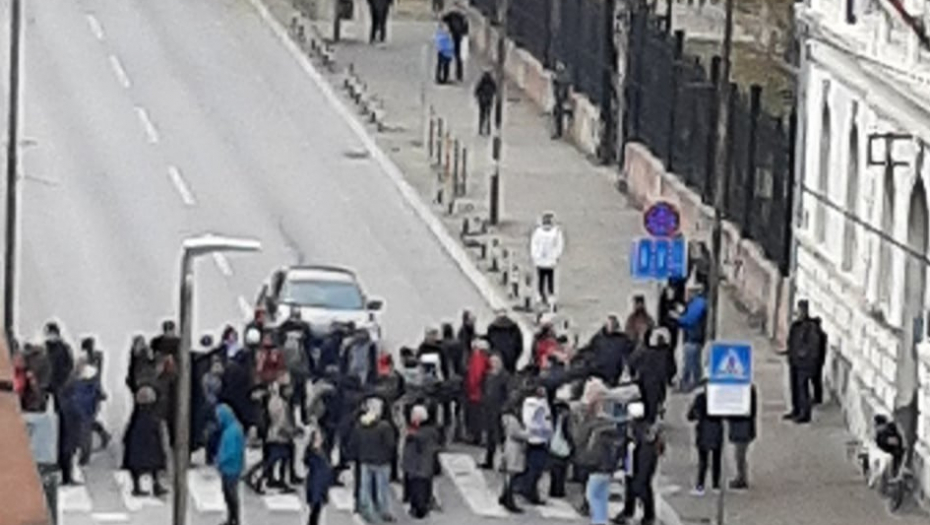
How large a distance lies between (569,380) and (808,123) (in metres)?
9.25

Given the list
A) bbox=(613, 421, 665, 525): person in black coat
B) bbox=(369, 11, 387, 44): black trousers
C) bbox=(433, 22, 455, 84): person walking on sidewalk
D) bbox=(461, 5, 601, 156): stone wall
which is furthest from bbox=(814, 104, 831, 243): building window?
bbox=(369, 11, 387, 44): black trousers

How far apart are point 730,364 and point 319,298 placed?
10050 mm

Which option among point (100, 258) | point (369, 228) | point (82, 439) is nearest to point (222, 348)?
point (82, 439)

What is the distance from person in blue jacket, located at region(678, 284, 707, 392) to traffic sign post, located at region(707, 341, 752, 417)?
7.12 metres

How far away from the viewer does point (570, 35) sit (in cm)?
6562

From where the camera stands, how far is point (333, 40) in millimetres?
72250

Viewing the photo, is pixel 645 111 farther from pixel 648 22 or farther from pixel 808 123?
pixel 808 123

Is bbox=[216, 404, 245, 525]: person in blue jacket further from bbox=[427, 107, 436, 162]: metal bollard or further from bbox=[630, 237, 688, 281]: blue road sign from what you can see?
bbox=[427, 107, 436, 162]: metal bollard

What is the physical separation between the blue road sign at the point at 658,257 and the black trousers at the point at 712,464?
4.14 m

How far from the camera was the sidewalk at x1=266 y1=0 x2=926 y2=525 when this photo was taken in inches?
1631

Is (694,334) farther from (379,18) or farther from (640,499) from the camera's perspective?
(379,18)

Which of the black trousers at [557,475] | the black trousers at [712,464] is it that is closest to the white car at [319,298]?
the black trousers at [557,475]

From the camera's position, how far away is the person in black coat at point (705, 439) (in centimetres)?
4038

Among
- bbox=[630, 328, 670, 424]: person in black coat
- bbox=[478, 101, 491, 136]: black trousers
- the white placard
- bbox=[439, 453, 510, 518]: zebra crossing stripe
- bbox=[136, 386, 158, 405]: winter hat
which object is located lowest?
bbox=[439, 453, 510, 518]: zebra crossing stripe
